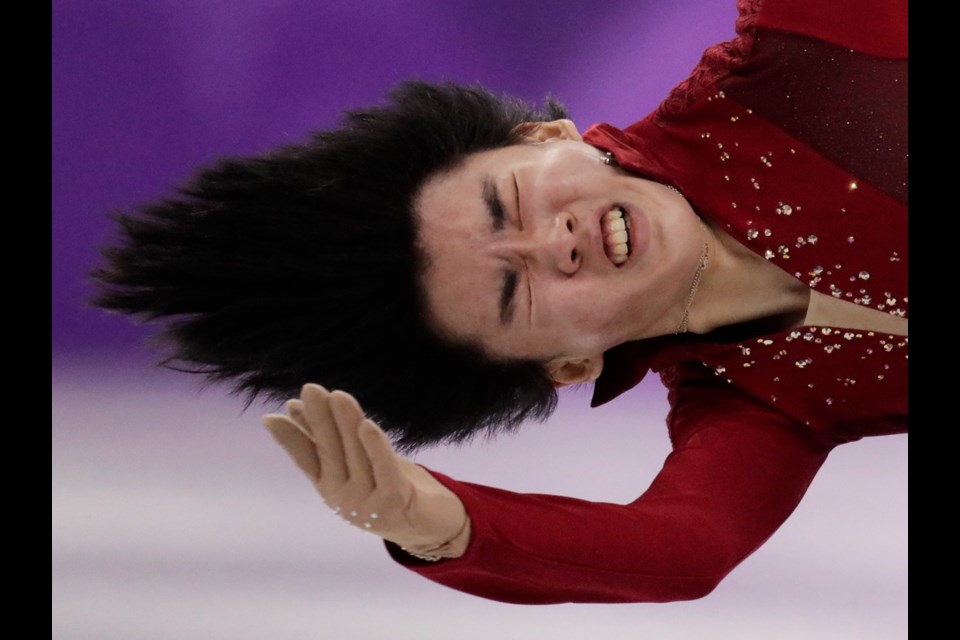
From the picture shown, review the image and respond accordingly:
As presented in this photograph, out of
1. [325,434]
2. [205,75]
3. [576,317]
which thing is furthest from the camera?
[205,75]

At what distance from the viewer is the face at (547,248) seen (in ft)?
2.97

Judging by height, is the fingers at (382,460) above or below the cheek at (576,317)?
below

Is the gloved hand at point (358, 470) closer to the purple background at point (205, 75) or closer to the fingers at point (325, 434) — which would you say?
the fingers at point (325, 434)

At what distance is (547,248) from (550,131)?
170mm

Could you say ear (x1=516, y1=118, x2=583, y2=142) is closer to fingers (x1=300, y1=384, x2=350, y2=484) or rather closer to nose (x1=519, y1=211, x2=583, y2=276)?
nose (x1=519, y1=211, x2=583, y2=276)

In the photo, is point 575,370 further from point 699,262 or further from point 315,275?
point 315,275

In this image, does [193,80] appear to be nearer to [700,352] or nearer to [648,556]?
[700,352]

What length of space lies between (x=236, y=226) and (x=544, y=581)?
1.32ft

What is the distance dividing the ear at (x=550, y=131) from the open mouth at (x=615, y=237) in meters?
0.12

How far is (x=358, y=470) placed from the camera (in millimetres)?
660

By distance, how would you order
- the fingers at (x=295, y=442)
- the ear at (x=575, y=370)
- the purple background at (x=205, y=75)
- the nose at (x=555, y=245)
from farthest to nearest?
1. the purple background at (x=205, y=75)
2. the ear at (x=575, y=370)
3. the nose at (x=555, y=245)
4. the fingers at (x=295, y=442)

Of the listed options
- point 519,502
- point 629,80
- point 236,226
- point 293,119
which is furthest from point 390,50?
point 519,502

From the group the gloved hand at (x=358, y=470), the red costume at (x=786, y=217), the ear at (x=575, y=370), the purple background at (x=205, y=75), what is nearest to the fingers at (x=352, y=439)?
the gloved hand at (x=358, y=470)

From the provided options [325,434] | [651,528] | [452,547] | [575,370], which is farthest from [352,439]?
[575,370]
